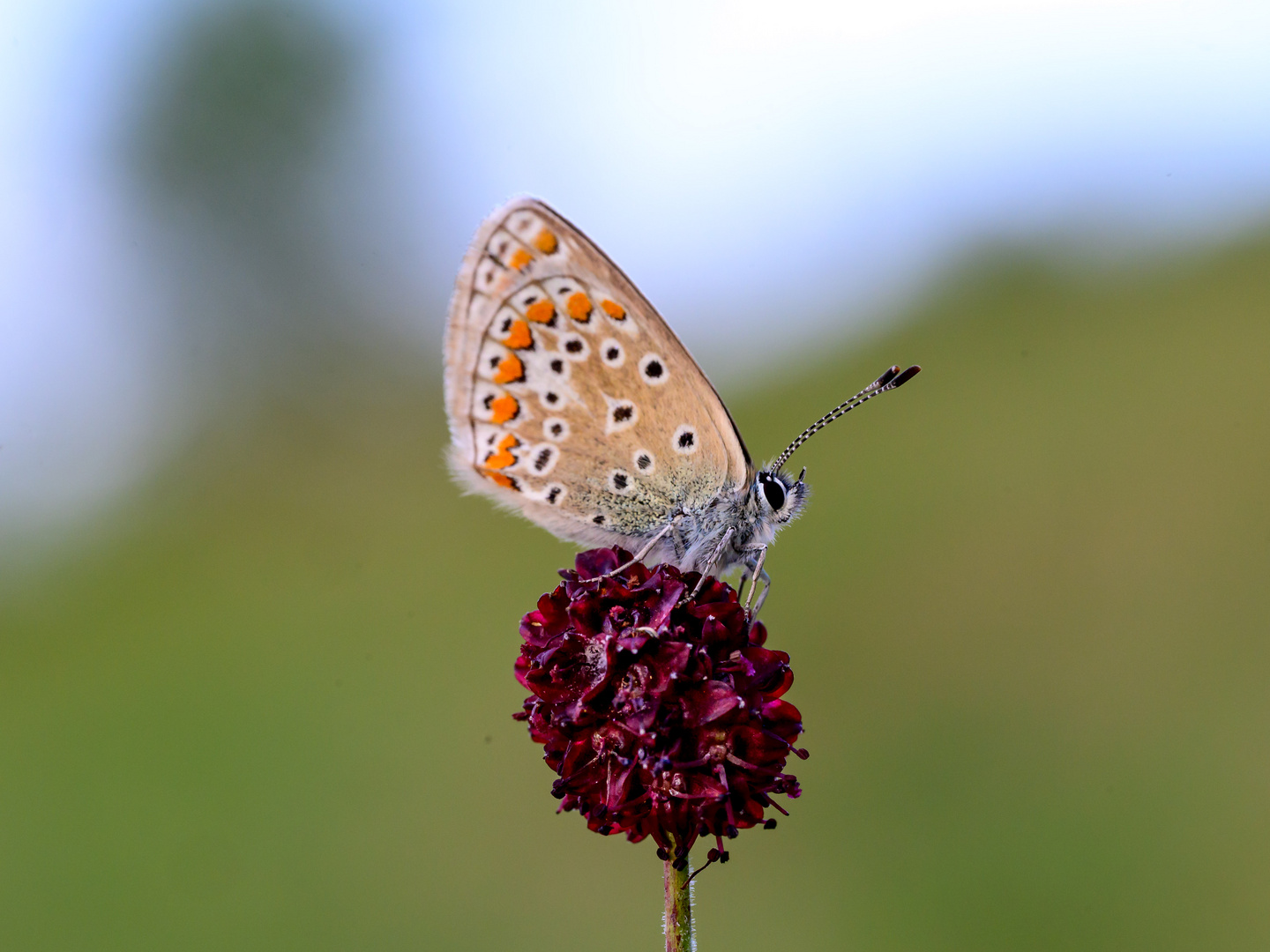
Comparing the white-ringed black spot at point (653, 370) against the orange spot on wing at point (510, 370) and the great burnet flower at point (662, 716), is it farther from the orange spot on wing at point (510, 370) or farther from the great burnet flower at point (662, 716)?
the great burnet flower at point (662, 716)

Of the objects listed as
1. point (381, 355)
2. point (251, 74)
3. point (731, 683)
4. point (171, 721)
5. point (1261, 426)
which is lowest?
point (731, 683)

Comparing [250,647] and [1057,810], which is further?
[250,647]

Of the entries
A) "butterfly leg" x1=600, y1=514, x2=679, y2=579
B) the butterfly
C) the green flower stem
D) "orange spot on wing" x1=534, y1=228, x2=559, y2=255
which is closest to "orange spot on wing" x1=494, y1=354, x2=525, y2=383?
the butterfly

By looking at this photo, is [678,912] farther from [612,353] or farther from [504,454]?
[612,353]

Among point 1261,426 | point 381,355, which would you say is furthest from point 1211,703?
point 381,355

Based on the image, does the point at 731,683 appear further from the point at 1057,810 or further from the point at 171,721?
the point at 171,721

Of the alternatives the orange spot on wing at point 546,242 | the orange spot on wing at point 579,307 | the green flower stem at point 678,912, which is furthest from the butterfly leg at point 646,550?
the orange spot on wing at point 546,242

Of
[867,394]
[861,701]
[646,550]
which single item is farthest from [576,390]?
[861,701]
